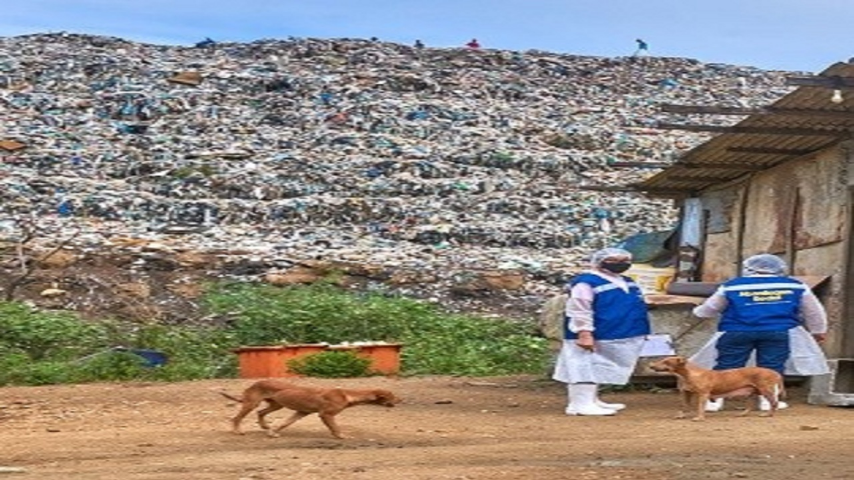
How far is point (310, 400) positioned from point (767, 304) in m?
3.52

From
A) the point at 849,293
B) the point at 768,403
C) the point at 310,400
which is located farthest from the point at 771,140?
the point at 310,400

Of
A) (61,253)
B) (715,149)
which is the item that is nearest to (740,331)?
(715,149)

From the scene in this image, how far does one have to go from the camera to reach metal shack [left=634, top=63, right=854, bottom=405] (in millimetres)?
10133

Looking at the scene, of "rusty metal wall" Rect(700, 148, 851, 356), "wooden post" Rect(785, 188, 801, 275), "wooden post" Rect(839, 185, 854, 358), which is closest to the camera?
"wooden post" Rect(839, 185, 854, 358)

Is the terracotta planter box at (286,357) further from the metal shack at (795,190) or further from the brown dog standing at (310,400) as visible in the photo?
the brown dog standing at (310,400)

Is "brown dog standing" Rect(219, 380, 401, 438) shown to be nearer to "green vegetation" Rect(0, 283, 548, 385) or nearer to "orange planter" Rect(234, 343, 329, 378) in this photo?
"green vegetation" Rect(0, 283, 548, 385)

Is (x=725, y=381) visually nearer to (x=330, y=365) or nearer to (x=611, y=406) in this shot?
(x=611, y=406)

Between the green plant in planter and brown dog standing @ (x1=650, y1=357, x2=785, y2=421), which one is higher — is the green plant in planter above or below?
below

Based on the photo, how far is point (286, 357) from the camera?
1376 cm

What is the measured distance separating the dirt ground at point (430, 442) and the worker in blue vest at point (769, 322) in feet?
1.18

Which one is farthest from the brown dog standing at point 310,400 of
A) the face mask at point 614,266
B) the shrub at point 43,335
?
the shrub at point 43,335

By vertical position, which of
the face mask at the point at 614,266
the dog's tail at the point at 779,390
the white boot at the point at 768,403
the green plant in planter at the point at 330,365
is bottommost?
the green plant in planter at the point at 330,365

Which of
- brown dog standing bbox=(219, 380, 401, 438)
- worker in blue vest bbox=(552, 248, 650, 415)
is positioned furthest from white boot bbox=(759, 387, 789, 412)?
brown dog standing bbox=(219, 380, 401, 438)

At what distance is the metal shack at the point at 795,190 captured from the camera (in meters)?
10.1
